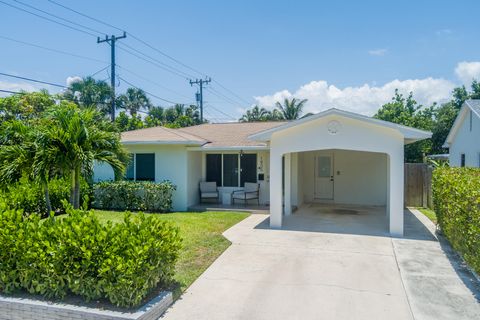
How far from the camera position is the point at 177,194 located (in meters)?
14.4

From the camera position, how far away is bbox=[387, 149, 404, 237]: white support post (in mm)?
9766


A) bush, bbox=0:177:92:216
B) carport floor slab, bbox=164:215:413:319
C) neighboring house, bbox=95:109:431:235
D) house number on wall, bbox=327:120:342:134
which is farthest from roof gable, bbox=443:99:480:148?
bush, bbox=0:177:92:216

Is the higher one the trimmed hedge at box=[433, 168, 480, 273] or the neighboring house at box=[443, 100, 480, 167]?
the neighboring house at box=[443, 100, 480, 167]

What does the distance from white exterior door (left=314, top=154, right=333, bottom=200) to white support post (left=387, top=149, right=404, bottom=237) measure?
267 inches

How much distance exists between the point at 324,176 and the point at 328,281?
1083 centimetres

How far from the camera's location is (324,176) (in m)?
16.8

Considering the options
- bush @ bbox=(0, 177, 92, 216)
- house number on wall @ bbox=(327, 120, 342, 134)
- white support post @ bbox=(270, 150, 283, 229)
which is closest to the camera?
house number on wall @ bbox=(327, 120, 342, 134)

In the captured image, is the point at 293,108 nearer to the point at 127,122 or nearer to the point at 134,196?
the point at 127,122

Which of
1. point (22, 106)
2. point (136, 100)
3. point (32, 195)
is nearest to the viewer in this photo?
point (32, 195)

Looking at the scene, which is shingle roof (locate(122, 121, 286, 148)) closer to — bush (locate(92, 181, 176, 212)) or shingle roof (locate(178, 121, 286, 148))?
shingle roof (locate(178, 121, 286, 148))

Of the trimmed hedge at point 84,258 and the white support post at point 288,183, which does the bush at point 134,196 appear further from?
the trimmed hedge at point 84,258

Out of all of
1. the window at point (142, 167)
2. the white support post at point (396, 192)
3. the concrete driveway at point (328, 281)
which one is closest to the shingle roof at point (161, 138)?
the window at point (142, 167)

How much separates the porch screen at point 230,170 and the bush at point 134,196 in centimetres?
256

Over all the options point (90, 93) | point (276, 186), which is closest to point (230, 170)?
point (276, 186)
